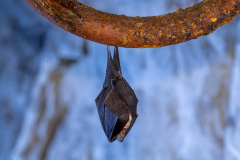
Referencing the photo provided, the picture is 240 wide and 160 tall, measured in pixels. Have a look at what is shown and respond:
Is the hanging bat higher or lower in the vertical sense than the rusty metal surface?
lower

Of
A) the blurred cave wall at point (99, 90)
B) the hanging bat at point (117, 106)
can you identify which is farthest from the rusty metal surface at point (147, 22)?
the blurred cave wall at point (99, 90)

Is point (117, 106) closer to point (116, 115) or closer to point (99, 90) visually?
point (116, 115)

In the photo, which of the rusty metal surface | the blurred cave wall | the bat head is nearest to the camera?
the rusty metal surface

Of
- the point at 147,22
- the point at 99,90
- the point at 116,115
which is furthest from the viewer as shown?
the point at 99,90

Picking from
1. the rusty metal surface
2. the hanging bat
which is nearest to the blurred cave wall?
the hanging bat

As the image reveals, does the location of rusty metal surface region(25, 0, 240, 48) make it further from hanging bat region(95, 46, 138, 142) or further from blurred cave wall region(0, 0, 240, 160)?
blurred cave wall region(0, 0, 240, 160)

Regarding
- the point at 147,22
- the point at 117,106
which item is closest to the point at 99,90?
the point at 117,106
